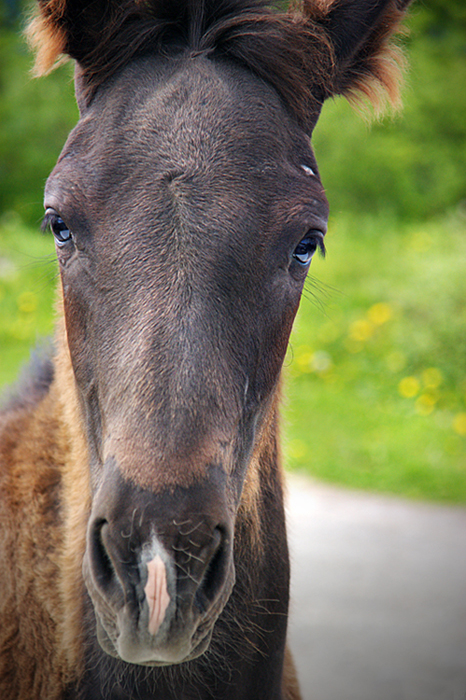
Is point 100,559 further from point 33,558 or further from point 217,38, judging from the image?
point 217,38

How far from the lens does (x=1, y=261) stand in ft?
39.0

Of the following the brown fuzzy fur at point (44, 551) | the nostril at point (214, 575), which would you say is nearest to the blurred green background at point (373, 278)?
the brown fuzzy fur at point (44, 551)

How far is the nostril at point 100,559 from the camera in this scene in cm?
Result: 165

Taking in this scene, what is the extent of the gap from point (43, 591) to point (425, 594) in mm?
4122

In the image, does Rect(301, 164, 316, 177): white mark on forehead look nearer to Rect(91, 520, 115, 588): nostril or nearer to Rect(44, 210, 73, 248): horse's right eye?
Rect(44, 210, 73, 248): horse's right eye

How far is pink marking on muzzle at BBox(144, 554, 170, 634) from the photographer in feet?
5.09

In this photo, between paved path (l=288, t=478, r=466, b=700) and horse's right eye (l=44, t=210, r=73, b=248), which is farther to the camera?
paved path (l=288, t=478, r=466, b=700)

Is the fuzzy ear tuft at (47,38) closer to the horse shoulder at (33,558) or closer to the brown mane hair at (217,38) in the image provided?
the brown mane hair at (217,38)

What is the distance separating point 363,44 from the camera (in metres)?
2.52

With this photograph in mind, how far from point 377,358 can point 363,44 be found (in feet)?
24.9

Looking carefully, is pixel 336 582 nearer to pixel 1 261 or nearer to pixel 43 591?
pixel 43 591

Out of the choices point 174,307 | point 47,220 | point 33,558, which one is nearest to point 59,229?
point 47,220

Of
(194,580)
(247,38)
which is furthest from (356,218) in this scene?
(194,580)

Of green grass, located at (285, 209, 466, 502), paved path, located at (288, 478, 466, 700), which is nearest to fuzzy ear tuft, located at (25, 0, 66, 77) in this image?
paved path, located at (288, 478, 466, 700)
